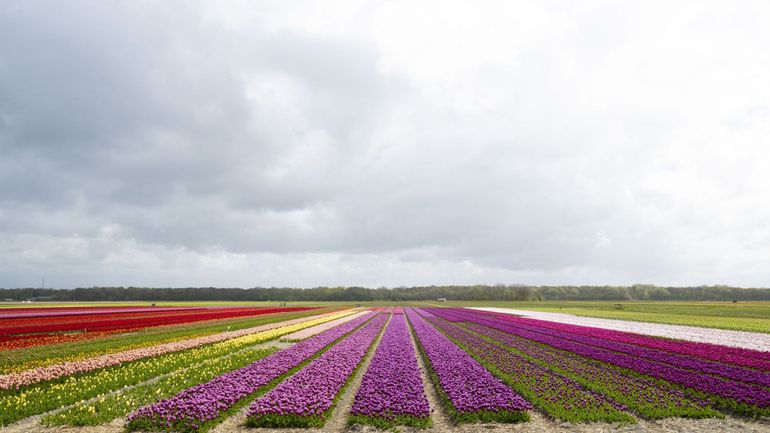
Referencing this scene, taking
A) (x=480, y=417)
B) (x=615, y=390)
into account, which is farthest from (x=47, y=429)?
(x=615, y=390)

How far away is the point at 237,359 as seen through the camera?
70.7 feet

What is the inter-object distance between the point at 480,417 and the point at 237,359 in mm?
14619

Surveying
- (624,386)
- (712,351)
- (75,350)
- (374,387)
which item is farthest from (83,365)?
(712,351)

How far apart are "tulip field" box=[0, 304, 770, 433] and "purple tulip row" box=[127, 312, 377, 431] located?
2.0 inches

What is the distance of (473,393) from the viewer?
46.3 feet

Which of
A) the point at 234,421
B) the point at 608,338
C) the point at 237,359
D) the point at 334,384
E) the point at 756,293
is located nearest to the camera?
the point at 234,421

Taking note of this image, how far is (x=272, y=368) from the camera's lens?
18828mm

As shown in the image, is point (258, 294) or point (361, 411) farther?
point (258, 294)

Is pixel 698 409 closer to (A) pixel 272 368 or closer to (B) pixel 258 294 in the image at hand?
(A) pixel 272 368

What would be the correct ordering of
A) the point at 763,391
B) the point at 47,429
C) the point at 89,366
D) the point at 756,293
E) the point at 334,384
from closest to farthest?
1. the point at 47,429
2. the point at 763,391
3. the point at 334,384
4. the point at 89,366
5. the point at 756,293

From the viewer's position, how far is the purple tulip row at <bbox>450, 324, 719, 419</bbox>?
12375 mm

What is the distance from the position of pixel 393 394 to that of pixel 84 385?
1170 centimetres

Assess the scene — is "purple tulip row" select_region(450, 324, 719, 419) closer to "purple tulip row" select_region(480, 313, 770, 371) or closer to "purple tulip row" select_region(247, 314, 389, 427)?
"purple tulip row" select_region(480, 313, 770, 371)

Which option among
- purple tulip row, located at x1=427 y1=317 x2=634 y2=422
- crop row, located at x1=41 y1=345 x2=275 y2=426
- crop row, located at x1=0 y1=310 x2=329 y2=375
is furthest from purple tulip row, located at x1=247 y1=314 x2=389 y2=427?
crop row, located at x1=0 y1=310 x2=329 y2=375
